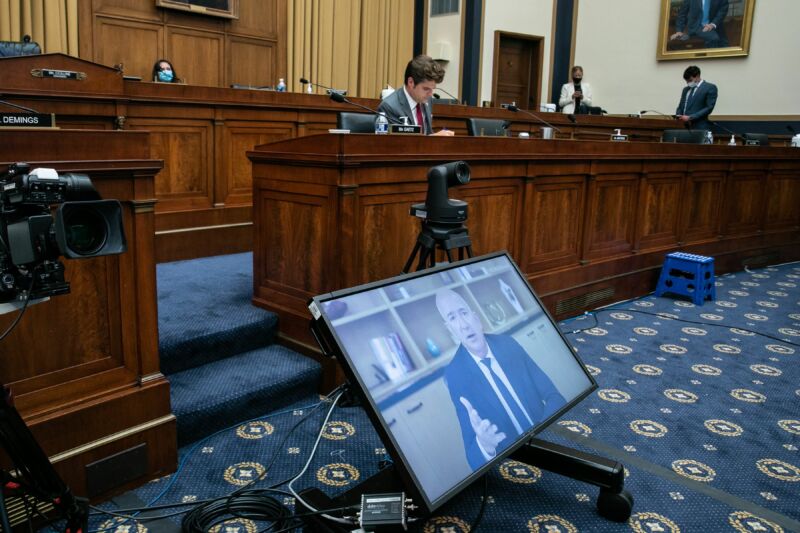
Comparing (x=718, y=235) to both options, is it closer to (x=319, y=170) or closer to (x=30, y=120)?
(x=319, y=170)

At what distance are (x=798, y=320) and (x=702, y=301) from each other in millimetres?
519

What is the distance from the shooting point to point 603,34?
9352 mm

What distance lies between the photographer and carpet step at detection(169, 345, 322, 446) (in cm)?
224

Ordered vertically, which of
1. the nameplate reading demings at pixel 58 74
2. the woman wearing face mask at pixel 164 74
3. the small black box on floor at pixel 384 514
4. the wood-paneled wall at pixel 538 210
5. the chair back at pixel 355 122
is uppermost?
the woman wearing face mask at pixel 164 74

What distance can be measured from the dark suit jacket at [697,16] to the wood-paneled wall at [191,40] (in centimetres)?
491

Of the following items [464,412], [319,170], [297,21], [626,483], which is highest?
[297,21]

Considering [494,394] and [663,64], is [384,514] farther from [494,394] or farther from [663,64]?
[663,64]

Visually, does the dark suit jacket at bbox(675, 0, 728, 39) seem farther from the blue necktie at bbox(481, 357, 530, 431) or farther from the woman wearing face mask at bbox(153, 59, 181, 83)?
the blue necktie at bbox(481, 357, 530, 431)

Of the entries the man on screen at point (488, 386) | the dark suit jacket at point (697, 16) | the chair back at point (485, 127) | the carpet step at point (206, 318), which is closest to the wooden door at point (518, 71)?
the dark suit jacket at point (697, 16)

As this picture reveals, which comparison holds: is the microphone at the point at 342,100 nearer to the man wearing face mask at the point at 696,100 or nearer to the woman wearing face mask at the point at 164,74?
the woman wearing face mask at the point at 164,74

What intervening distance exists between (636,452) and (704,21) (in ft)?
25.0

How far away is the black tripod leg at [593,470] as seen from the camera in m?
1.86

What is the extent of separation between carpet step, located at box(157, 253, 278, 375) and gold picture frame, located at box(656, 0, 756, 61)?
715 cm

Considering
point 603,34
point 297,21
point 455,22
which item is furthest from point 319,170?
point 603,34
